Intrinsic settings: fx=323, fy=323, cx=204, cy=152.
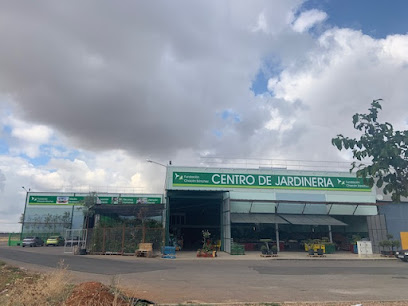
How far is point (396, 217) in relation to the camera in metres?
31.9

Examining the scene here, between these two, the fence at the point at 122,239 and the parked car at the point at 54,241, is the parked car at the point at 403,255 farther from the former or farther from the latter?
the parked car at the point at 54,241

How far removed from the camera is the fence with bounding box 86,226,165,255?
25906 millimetres

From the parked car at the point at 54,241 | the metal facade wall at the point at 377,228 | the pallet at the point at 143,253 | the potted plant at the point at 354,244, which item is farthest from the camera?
the parked car at the point at 54,241

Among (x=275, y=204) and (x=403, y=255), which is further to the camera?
(x=275, y=204)

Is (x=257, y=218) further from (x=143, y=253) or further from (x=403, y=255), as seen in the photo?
(x=403, y=255)

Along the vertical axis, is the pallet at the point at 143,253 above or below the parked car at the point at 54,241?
below

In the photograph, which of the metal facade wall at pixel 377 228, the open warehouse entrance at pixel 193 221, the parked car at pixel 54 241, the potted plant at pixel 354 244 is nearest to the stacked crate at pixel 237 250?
the open warehouse entrance at pixel 193 221

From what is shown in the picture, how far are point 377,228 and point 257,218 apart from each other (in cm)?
1275

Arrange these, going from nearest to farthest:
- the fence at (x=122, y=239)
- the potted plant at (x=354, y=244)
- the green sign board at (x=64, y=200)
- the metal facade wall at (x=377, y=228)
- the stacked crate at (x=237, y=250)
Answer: the fence at (x=122, y=239)
the stacked crate at (x=237, y=250)
the potted plant at (x=354, y=244)
the metal facade wall at (x=377, y=228)
the green sign board at (x=64, y=200)

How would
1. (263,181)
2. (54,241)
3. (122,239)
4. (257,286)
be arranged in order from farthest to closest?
1. (54,241)
2. (263,181)
3. (122,239)
4. (257,286)

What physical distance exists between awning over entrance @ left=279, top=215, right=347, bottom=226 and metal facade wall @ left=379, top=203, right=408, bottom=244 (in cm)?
567

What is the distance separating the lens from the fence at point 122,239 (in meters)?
25.9

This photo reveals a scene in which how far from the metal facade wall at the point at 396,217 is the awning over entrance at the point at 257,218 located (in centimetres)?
1128

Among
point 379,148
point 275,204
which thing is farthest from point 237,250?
point 379,148
